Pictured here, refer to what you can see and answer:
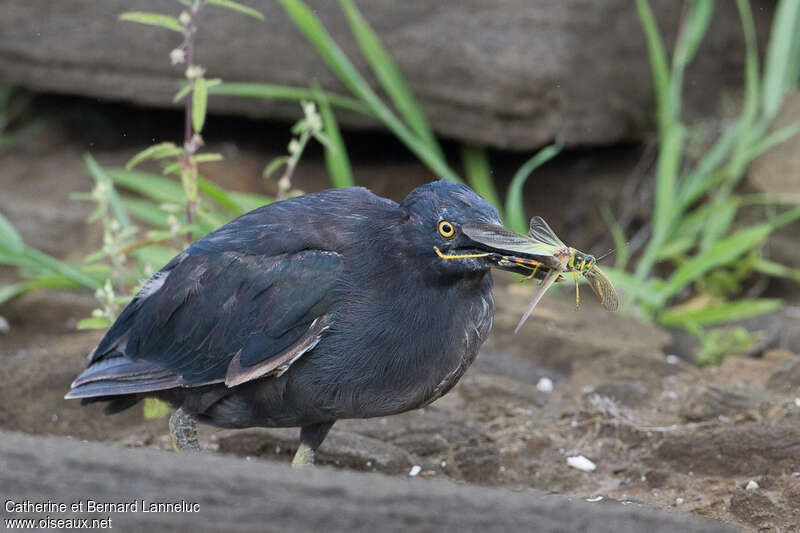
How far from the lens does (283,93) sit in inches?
224

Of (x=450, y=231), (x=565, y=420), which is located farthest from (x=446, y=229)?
(x=565, y=420)

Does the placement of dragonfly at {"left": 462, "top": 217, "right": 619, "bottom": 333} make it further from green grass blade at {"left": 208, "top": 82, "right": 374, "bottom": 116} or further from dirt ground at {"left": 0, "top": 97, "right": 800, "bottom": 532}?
green grass blade at {"left": 208, "top": 82, "right": 374, "bottom": 116}

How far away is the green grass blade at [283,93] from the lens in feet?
18.3

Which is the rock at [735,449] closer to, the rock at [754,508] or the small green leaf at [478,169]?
the rock at [754,508]

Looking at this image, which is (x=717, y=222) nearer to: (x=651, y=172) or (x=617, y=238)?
(x=617, y=238)

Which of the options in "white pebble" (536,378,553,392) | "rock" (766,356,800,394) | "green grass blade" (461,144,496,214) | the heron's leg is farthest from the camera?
"green grass blade" (461,144,496,214)

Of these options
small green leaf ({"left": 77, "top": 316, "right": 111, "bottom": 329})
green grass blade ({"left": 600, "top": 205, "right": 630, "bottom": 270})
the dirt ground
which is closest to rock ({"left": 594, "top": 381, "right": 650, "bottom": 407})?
the dirt ground

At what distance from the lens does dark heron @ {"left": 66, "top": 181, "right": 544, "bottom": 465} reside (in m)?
2.94

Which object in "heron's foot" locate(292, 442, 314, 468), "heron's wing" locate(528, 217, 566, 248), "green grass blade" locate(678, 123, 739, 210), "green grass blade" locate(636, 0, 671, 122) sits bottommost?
"heron's foot" locate(292, 442, 314, 468)

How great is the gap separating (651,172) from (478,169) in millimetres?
1225

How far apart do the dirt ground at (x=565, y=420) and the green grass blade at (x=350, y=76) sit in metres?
1.11

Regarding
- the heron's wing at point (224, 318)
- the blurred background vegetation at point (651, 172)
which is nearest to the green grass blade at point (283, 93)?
the blurred background vegetation at point (651, 172)

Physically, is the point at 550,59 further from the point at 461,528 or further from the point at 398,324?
the point at 461,528

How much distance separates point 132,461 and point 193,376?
1271 millimetres
